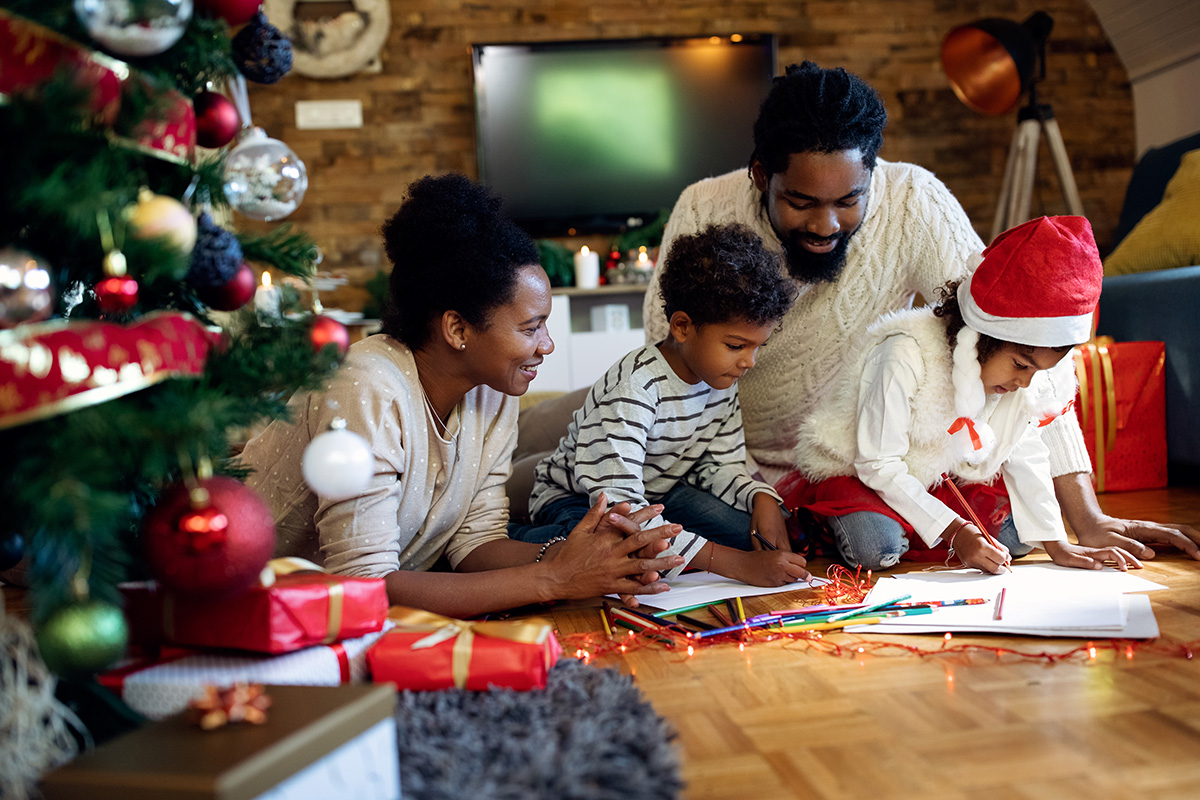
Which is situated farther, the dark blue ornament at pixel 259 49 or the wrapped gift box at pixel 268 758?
the dark blue ornament at pixel 259 49

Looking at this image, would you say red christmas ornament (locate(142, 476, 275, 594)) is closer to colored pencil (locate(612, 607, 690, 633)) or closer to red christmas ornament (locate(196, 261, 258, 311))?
red christmas ornament (locate(196, 261, 258, 311))

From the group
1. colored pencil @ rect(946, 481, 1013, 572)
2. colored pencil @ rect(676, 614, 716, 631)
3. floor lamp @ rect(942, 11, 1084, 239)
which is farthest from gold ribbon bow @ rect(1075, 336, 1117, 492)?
floor lamp @ rect(942, 11, 1084, 239)

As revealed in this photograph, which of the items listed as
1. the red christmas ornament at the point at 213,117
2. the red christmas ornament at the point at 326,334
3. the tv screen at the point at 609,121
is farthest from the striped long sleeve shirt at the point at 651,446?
the tv screen at the point at 609,121

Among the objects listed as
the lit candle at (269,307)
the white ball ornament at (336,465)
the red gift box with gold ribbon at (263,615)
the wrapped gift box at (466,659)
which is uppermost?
the lit candle at (269,307)

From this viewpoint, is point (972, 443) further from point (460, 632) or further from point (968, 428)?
point (460, 632)

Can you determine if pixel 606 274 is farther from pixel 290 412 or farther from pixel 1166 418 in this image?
pixel 290 412

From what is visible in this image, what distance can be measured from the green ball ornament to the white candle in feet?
11.4

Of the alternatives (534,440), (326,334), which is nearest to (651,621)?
(326,334)

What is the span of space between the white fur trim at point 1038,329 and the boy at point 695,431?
35cm

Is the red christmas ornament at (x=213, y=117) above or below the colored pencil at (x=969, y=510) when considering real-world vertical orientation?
above

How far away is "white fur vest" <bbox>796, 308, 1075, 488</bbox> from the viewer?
1708 millimetres

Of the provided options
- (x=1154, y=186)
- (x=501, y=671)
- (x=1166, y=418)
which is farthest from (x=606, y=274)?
(x=501, y=671)

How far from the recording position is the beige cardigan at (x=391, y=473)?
1338 mm

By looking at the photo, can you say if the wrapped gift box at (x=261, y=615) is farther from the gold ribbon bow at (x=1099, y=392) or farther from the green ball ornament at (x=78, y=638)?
the gold ribbon bow at (x=1099, y=392)
